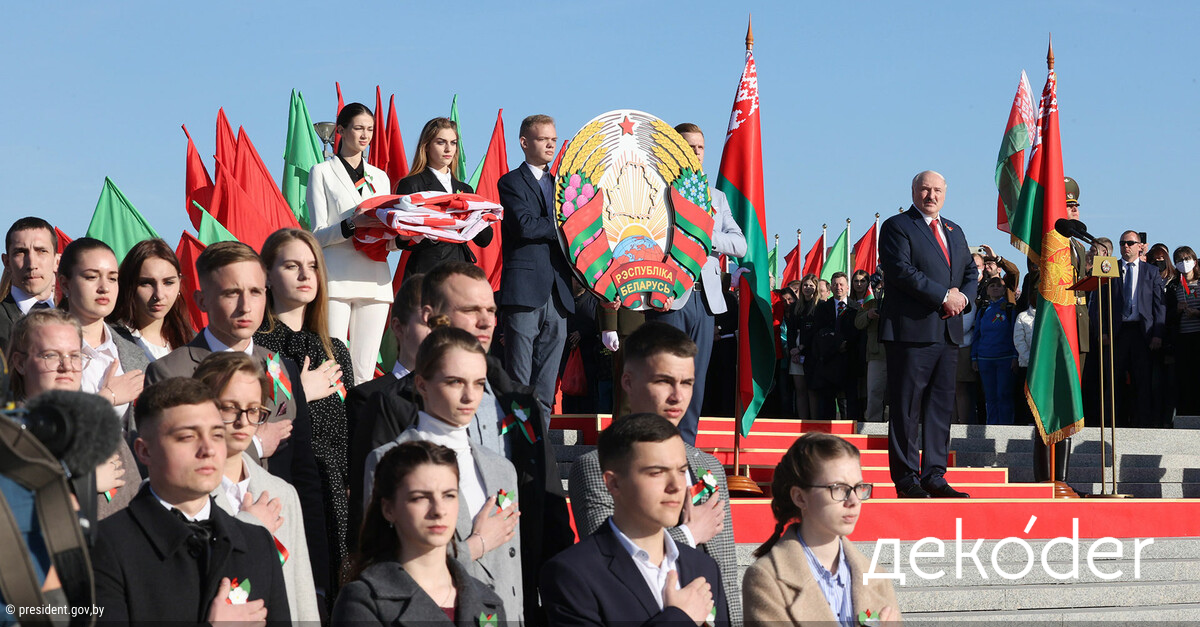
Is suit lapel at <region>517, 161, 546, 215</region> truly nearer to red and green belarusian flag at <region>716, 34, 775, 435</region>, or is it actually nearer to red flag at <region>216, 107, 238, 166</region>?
red and green belarusian flag at <region>716, 34, 775, 435</region>

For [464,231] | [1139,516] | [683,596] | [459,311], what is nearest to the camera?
[683,596]

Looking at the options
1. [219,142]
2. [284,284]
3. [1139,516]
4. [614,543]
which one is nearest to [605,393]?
[219,142]

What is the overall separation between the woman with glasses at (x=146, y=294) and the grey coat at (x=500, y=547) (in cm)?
154

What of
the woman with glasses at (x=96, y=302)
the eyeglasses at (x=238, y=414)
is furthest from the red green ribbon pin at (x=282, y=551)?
the woman with glasses at (x=96, y=302)

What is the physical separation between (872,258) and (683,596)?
19.0 meters

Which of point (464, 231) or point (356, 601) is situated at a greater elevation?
point (464, 231)

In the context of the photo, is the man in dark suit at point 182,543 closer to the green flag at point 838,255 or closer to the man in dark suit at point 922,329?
the man in dark suit at point 922,329

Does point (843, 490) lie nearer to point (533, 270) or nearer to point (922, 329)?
point (533, 270)

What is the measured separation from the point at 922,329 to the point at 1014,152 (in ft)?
16.3

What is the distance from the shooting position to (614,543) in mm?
3695

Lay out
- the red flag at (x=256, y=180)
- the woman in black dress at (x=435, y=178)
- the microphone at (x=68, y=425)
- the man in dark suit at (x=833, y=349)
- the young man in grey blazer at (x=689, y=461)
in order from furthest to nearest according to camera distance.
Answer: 1. the man in dark suit at (x=833, y=349)
2. the red flag at (x=256, y=180)
3. the woman in black dress at (x=435, y=178)
4. the young man in grey blazer at (x=689, y=461)
5. the microphone at (x=68, y=425)

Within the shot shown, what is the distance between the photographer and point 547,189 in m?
7.84

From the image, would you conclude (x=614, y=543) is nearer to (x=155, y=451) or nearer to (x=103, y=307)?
(x=155, y=451)

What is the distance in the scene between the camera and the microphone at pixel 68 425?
1.68m
